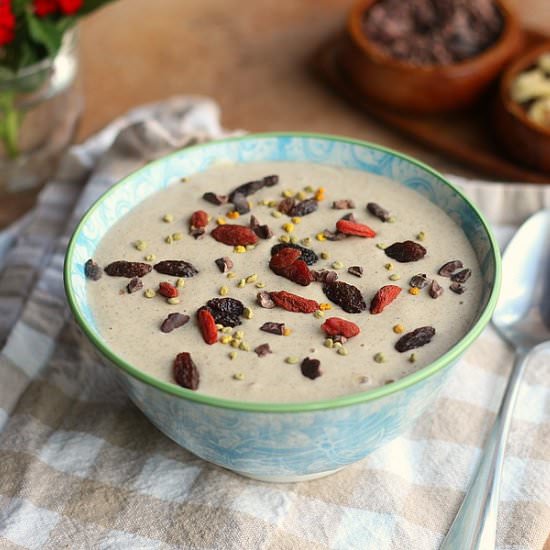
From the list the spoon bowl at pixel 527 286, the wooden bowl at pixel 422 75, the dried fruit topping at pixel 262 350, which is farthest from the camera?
the wooden bowl at pixel 422 75

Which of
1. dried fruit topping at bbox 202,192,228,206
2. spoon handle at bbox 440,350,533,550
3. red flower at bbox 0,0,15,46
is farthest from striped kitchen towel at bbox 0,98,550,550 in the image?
red flower at bbox 0,0,15,46

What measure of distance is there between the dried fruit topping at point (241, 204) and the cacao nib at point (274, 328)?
280mm

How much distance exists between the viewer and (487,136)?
2.00 metres

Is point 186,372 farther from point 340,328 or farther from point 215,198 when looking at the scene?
point 215,198

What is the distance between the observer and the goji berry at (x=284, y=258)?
1.21 m

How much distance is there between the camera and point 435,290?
1.17 metres

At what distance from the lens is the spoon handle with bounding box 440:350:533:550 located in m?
1.11

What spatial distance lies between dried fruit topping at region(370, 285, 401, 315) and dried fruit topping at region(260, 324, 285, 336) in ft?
0.41

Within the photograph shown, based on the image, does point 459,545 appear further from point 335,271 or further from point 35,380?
point 35,380

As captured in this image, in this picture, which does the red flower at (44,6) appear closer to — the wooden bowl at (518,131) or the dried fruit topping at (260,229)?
the dried fruit topping at (260,229)

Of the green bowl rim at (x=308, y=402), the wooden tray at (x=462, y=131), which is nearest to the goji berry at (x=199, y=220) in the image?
the green bowl rim at (x=308, y=402)

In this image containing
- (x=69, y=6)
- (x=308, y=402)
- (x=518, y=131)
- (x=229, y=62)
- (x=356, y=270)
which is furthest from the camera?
(x=229, y=62)

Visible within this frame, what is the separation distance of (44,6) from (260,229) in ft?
2.42

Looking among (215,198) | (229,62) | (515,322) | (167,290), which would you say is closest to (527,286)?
(515,322)
